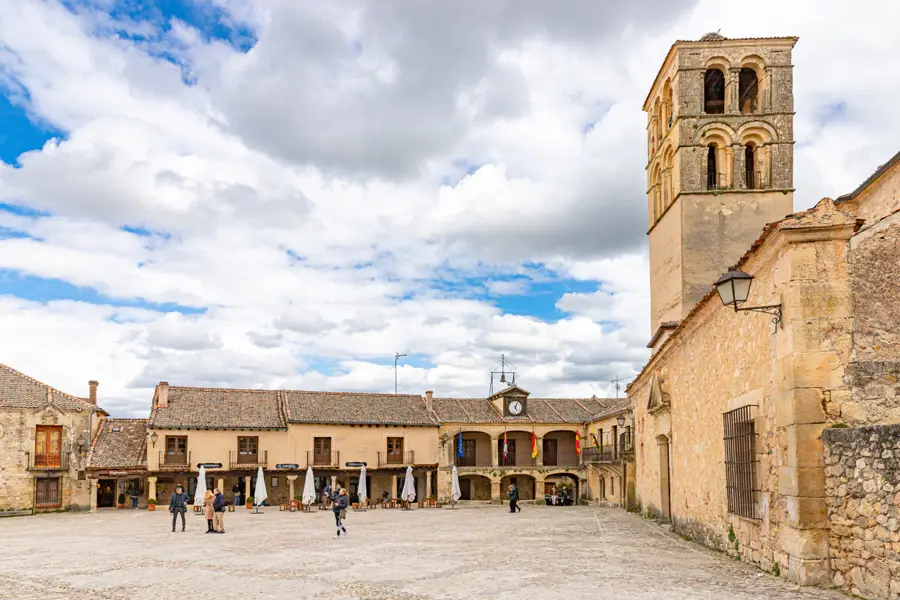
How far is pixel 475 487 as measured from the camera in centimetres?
4347

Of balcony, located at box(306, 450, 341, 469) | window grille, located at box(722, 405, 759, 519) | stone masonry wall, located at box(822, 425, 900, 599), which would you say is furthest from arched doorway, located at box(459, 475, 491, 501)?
stone masonry wall, located at box(822, 425, 900, 599)

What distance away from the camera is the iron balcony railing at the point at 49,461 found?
31.6m

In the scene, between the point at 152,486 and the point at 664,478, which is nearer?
the point at 664,478

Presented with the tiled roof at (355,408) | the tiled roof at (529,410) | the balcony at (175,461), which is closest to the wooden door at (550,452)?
the tiled roof at (529,410)

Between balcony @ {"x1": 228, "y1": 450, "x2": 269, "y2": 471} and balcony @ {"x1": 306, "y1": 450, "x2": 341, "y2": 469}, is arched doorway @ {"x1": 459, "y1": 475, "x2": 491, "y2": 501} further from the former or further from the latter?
balcony @ {"x1": 228, "y1": 450, "x2": 269, "y2": 471}

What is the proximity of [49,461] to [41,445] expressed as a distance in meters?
0.73

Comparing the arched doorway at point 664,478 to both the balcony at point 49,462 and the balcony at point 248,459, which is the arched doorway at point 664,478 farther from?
the balcony at point 49,462

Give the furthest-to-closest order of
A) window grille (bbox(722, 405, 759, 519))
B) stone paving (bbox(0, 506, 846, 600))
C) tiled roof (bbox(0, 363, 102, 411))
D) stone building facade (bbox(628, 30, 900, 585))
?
tiled roof (bbox(0, 363, 102, 411))
window grille (bbox(722, 405, 759, 519))
stone paving (bbox(0, 506, 846, 600))
stone building facade (bbox(628, 30, 900, 585))

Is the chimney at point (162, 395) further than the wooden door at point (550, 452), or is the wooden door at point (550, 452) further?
the wooden door at point (550, 452)

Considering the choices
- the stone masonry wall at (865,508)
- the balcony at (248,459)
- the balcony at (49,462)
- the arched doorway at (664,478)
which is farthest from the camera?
the balcony at (248,459)

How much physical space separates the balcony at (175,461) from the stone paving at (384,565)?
13263 millimetres

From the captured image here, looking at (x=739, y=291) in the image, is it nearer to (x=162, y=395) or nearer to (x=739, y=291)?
(x=739, y=291)

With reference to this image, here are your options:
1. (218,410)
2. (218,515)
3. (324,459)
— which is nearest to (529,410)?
(324,459)

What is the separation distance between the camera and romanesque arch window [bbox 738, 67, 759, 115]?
2693cm
